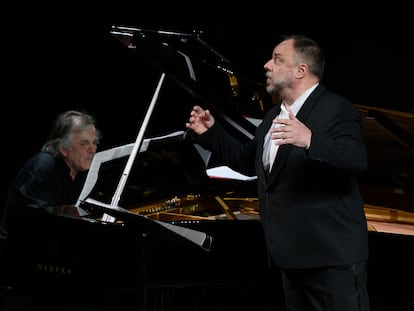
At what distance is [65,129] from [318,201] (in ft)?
5.98

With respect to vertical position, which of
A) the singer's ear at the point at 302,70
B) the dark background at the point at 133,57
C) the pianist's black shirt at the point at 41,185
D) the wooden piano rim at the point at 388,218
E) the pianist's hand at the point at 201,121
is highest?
the dark background at the point at 133,57

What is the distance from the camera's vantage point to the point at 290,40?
2389mm

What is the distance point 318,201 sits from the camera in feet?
6.90

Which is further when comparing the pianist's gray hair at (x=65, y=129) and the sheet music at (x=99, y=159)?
the pianist's gray hair at (x=65, y=129)

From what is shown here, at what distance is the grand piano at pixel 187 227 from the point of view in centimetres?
242

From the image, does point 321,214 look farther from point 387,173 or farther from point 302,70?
point 387,173

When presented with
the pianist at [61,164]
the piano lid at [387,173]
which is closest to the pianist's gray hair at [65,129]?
the pianist at [61,164]

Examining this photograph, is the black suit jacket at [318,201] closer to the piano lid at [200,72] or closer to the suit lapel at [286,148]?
the suit lapel at [286,148]

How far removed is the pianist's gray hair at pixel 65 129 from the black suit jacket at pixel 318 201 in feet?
Result: 5.25

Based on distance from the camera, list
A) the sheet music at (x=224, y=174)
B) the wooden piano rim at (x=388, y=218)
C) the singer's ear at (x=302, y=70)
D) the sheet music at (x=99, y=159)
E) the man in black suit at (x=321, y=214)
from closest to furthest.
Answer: the man in black suit at (x=321, y=214) < the singer's ear at (x=302, y=70) < the sheet music at (x=99, y=159) < the wooden piano rim at (x=388, y=218) < the sheet music at (x=224, y=174)

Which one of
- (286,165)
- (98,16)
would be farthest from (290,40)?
(98,16)

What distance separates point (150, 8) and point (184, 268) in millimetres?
2370

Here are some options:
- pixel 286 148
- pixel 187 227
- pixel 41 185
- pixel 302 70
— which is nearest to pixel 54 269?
pixel 187 227

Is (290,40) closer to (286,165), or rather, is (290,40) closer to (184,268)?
(286,165)
